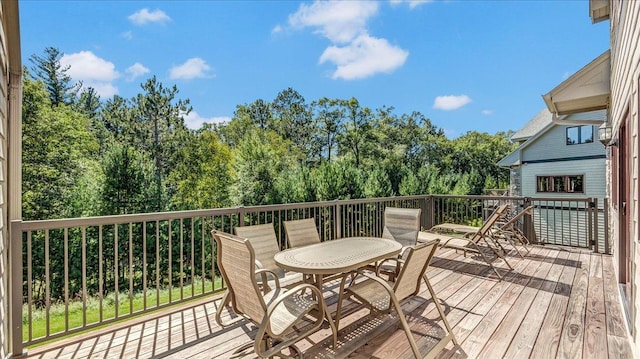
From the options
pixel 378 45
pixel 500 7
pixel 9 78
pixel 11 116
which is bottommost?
pixel 11 116

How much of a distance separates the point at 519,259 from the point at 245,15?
1457 cm

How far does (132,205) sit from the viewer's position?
43.9ft

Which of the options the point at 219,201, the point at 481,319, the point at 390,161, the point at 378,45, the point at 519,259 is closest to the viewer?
the point at 481,319

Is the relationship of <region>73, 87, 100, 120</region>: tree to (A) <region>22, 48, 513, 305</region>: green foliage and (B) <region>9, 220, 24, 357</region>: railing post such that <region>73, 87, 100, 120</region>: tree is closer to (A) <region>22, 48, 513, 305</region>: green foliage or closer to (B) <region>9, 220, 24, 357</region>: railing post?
(A) <region>22, 48, 513, 305</region>: green foliage

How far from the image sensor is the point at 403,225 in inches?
170

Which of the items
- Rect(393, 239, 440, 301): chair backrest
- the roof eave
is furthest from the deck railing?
Rect(393, 239, 440, 301): chair backrest

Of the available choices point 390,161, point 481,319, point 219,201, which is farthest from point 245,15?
point 481,319

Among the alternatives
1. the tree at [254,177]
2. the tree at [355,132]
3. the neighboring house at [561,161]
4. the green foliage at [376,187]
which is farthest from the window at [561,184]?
the tree at [254,177]

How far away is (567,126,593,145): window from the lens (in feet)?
45.9

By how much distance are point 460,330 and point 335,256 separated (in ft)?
4.14

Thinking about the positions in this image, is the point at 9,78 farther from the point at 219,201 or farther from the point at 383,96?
the point at 383,96

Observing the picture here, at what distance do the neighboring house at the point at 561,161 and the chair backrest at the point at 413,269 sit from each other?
48.0 ft

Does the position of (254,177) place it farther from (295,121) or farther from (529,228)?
(295,121)

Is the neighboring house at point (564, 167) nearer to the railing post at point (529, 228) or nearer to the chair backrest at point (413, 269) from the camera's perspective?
the railing post at point (529, 228)
